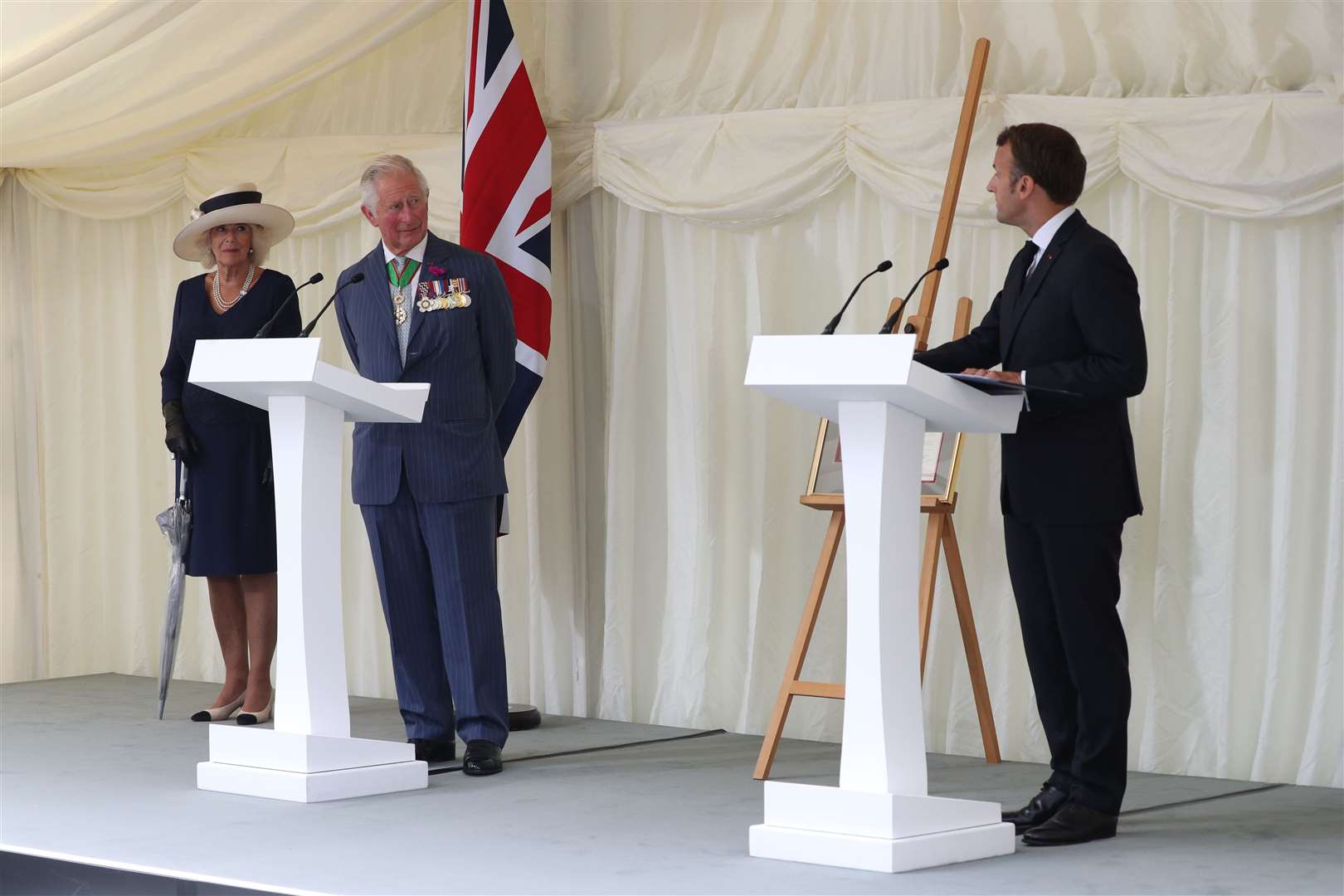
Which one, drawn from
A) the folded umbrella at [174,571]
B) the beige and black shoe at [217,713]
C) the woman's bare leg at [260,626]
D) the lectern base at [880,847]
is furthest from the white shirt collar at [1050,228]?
the beige and black shoe at [217,713]

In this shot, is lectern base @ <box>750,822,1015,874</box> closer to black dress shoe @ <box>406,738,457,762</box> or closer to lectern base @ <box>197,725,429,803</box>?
lectern base @ <box>197,725,429,803</box>

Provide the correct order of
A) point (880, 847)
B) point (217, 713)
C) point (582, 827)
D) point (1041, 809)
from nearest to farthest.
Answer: point (880, 847)
point (1041, 809)
point (582, 827)
point (217, 713)

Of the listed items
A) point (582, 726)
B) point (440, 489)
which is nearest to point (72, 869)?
point (440, 489)

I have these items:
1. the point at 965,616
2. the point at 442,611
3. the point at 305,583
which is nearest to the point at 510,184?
the point at 442,611

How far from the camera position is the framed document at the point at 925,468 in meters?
4.52

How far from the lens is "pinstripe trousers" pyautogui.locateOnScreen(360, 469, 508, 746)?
4.41m

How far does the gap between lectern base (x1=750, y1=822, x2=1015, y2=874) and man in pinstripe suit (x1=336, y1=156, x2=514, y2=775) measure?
1.25m

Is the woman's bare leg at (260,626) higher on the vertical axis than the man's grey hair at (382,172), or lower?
lower

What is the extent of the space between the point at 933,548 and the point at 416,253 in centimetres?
164

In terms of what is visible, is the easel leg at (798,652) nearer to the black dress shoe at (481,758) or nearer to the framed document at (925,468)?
the framed document at (925,468)

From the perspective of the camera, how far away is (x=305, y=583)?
4.00 metres

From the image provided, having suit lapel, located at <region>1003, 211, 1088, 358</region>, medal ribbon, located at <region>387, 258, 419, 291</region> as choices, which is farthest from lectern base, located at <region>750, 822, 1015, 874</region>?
medal ribbon, located at <region>387, 258, 419, 291</region>

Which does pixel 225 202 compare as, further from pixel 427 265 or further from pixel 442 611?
pixel 442 611

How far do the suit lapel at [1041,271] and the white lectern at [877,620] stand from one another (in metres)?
0.30
